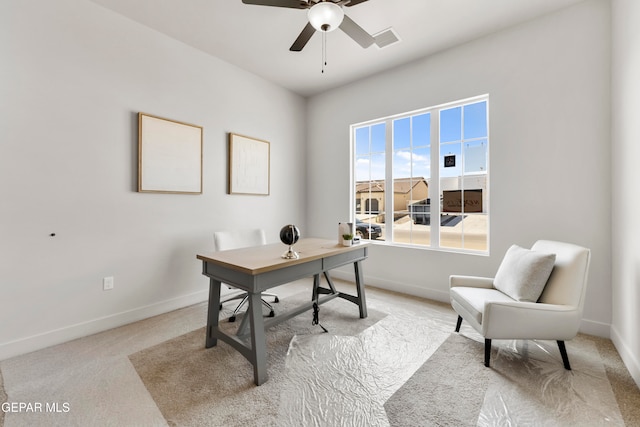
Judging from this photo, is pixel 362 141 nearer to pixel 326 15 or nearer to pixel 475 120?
pixel 475 120

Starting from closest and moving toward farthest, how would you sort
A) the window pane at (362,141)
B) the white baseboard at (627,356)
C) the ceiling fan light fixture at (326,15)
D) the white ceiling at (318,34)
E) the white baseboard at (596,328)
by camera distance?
1. the white baseboard at (627,356)
2. the ceiling fan light fixture at (326,15)
3. the white baseboard at (596,328)
4. the white ceiling at (318,34)
5. the window pane at (362,141)

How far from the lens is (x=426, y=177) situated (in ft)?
11.4

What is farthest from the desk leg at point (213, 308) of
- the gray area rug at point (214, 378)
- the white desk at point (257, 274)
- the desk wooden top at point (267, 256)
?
the desk wooden top at point (267, 256)

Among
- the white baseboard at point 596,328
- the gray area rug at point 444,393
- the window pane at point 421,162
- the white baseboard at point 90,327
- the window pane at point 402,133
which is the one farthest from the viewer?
the window pane at point 402,133

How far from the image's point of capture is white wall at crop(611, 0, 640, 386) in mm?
1842

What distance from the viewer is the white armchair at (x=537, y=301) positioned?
182 cm

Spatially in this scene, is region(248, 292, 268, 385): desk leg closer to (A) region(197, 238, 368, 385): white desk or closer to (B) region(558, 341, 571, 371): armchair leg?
(A) region(197, 238, 368, 385): white desk

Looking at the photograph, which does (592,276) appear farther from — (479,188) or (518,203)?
(479,188)

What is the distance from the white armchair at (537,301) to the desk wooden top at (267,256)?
1178 millimetres

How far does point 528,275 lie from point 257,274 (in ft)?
6.53

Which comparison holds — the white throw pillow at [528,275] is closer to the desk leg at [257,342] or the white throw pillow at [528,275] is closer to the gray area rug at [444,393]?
the gray area rug at [444,393]

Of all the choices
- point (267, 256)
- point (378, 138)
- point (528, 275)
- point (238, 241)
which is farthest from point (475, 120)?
point (238, 241)

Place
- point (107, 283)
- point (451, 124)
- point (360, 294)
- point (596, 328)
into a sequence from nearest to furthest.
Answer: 1. point (596, 328)
2. point (107, 283)
3. point (360, 294)
4. point (451, 124)

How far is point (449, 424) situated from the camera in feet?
4.69
